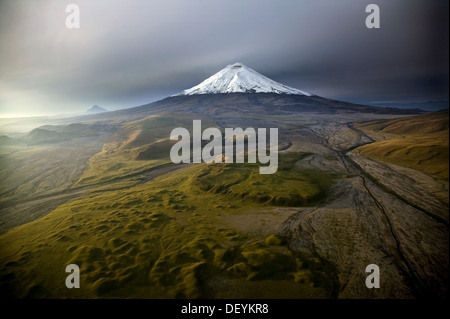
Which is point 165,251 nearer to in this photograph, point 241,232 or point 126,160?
point 241,232

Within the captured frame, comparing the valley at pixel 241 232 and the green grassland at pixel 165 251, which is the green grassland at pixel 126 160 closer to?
the valley at pixel 241 232

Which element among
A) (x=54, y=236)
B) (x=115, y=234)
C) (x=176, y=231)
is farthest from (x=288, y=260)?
(x=54, y=236)

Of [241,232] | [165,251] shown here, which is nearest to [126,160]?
[165,251]

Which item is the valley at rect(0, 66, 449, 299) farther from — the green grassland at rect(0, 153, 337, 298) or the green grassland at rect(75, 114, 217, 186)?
the green grassland at rect(75, 114, 217, 186)

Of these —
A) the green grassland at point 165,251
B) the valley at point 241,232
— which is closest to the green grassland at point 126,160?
the valley at point 241,232

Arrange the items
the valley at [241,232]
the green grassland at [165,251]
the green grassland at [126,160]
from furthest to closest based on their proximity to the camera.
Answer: the green grassland at [126,160] → the valley at [241,232] → the green grassland at [165,251]

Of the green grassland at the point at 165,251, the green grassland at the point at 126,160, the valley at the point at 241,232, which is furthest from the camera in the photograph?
the green grassland at the point at 126,160

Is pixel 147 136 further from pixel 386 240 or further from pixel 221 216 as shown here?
pixel 386 240

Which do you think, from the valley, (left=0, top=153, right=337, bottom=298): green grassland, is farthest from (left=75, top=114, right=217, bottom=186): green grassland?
(left=0, top=153, right=337, bottom=298): green grassland
